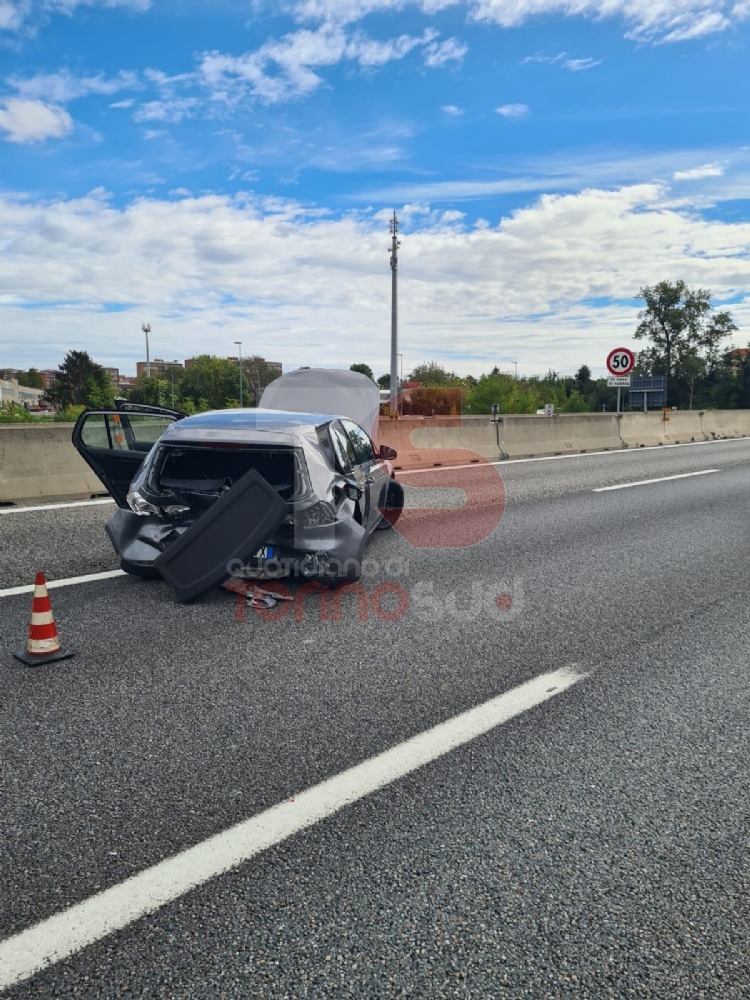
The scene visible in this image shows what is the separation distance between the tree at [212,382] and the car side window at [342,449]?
112 m

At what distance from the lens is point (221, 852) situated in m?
2.70

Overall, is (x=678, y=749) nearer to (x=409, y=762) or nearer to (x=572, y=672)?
(x=572, y=672)

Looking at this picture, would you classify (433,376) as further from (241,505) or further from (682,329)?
(241,505)

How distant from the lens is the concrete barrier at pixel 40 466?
987cm

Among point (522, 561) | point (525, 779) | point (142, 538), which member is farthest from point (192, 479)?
point (525, 779)

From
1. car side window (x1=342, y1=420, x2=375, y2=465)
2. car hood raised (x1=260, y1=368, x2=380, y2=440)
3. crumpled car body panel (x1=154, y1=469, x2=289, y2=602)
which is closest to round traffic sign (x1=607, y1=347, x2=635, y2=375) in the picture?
car hood raised (x1=260, y1=368, x2=380, y2=440)

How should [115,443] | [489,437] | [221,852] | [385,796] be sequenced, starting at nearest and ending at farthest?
[221,852]
[385,796]
[115,443]
[489,437]

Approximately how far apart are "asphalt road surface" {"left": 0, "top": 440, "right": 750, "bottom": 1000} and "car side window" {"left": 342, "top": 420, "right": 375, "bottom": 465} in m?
1.81

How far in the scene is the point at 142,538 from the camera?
5.86m

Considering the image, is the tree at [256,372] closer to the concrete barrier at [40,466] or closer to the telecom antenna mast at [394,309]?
the telecom antenna mast at [394,309]

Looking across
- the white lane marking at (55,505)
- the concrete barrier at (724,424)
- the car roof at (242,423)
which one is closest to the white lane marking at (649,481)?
the car roof at (242,423)

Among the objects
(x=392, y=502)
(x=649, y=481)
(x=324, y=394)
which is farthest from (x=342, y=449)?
(x=649, y=481)

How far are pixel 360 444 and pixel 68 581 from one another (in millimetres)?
3040

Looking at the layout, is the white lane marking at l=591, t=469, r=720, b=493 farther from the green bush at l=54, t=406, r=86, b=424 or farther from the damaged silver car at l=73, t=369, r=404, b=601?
the green bush at l=54, t=406, r=86, b=424
